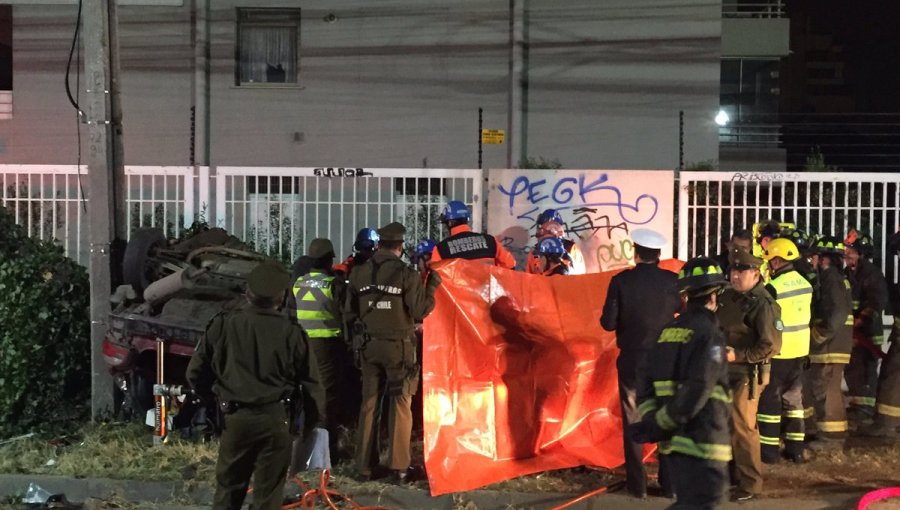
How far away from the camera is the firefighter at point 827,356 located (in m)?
7.51

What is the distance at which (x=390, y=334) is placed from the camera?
6.56 metres

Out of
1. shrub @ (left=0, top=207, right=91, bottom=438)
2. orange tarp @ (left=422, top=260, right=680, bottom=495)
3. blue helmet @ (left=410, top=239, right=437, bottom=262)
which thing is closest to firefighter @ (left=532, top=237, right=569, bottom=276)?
orange tarp @ (left=422, top=260, right=680, bottom=495)

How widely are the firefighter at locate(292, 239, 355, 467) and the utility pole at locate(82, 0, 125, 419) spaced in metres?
1.97

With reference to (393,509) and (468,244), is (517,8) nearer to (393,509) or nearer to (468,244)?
(468,244)

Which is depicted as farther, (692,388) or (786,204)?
(786,204)

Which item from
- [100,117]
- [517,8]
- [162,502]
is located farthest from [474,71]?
[162,502]

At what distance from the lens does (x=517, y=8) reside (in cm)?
1545

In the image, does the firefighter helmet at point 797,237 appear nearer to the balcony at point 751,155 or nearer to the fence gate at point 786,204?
the fence gate at point 786,204

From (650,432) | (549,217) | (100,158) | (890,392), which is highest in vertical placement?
(100,158)

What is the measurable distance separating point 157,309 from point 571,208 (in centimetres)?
493

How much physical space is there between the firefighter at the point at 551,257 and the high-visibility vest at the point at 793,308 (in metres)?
1.73

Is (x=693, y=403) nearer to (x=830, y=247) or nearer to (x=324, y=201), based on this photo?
(x=830, y=247)

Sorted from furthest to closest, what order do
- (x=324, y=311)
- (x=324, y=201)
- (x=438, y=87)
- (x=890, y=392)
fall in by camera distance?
(x=438, y=87) < (x=324, y=201) < (x=890, y=392) < (x=324, y=311)

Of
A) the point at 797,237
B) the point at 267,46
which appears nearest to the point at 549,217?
the point at 797,237
